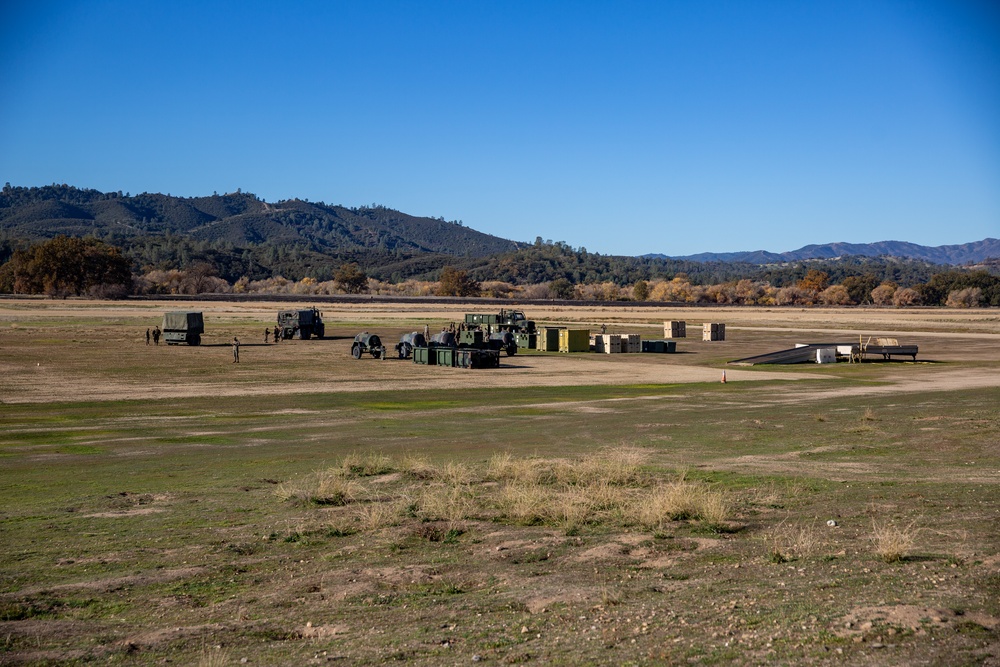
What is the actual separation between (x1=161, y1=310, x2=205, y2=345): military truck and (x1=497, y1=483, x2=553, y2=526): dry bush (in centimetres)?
5305

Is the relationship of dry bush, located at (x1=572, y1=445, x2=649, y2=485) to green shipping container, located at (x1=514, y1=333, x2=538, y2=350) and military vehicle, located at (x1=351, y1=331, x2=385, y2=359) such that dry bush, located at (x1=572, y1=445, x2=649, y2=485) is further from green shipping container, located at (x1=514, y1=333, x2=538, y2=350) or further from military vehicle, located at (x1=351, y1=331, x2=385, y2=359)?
green shipping container, located at (x1=514, y1=333, x2=538, y2=350)

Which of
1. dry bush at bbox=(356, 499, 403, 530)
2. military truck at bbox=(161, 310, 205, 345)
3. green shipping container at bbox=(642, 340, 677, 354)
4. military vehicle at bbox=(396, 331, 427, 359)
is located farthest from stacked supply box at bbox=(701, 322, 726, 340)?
dry bush at bbox=(356, 499, 403, 530)

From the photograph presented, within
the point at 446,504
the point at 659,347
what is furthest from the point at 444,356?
the point at 446,504

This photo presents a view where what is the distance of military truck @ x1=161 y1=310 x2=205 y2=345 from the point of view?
6494cm

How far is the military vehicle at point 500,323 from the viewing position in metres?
67.9

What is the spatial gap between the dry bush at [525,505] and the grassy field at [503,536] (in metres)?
0.06

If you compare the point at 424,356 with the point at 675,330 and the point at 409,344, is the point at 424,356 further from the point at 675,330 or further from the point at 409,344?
the point at 675,330

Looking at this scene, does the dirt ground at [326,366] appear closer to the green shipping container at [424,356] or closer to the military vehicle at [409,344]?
the green shipping container at [424,356]

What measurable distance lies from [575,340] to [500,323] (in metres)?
10.8

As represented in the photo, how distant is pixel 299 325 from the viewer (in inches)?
2862

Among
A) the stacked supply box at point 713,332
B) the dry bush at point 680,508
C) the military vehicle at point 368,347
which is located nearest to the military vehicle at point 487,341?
the military vehicle at point 368,347

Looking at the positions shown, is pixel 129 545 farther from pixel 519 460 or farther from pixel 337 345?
pixel 337 345

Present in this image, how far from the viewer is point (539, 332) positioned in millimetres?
65188

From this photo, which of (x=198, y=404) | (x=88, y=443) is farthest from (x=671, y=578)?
(x=198, y=404)
